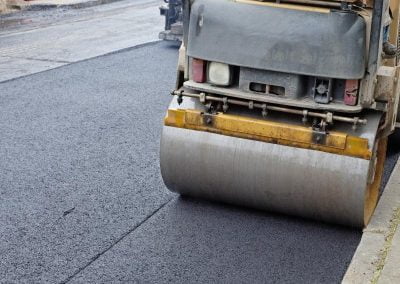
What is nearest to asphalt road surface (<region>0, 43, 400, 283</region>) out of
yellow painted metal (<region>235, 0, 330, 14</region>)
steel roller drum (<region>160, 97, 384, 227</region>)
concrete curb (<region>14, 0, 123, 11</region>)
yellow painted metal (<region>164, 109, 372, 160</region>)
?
steel roller drum (<region>160, 97, 384, 227</region>)

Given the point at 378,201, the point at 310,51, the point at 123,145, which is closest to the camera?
the point at 310,51

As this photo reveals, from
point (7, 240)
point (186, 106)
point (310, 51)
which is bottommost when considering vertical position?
point (7, 240)

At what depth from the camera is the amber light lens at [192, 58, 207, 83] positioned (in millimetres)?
5133

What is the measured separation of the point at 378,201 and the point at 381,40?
142cm

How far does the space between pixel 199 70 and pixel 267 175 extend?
914 mm

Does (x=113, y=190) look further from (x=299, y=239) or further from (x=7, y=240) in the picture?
(x=299, y=239)

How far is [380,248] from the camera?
15.7ft

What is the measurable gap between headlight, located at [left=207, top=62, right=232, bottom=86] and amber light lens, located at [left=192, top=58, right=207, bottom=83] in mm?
58

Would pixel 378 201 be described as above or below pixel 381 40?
below

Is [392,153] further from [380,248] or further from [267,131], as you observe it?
[267,131]

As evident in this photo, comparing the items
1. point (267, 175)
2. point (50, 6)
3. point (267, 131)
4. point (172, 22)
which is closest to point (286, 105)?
point (267, 131)

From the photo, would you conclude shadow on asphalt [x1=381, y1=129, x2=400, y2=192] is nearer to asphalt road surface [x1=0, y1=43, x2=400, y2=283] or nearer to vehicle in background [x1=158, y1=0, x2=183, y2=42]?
asphalt road surface [x1=0, y1=43, x2=400, y2=283]

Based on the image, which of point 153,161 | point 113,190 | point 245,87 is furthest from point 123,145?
point 245,87

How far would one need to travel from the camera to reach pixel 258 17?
4824 mm
